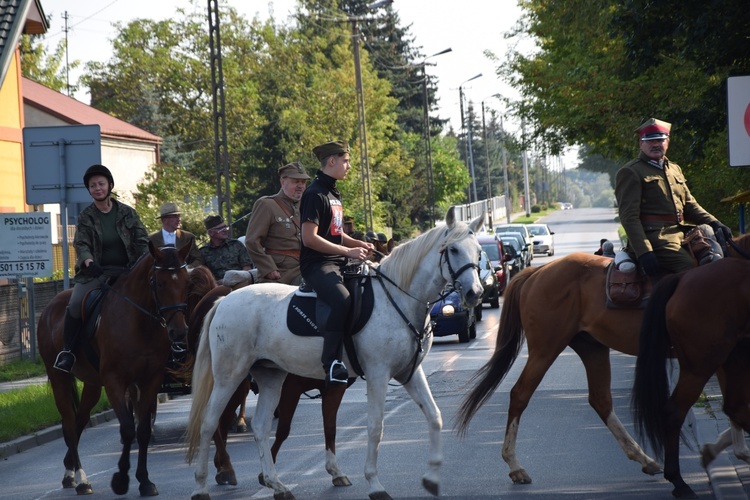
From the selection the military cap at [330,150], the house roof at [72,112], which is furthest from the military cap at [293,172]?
the house roof at [72,112]

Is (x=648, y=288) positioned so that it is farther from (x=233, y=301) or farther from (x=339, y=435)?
(x=339, y=435)

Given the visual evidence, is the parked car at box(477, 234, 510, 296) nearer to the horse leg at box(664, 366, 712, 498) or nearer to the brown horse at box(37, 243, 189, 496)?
the brown horse at box(37, 243, 189, 496)

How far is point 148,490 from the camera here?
9.00 metres

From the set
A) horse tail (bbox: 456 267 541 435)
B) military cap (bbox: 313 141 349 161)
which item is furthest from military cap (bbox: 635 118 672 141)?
military cap (bbox: 313 141 349 161)

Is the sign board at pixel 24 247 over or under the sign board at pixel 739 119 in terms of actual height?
under

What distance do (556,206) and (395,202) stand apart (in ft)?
358

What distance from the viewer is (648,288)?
905cm

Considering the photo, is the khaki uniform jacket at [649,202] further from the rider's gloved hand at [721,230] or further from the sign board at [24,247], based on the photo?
the sign board at [24,247]

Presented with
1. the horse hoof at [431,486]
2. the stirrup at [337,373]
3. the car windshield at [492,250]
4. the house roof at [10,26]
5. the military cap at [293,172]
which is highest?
the house roof at [10,26]

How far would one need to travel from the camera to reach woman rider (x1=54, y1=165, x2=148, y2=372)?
32.4ft

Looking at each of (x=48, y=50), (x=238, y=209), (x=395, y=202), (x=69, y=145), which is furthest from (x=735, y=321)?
(x=48, y=50)

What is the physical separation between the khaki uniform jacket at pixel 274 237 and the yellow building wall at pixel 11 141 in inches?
964

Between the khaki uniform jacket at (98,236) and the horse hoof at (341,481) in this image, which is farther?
the khaki uniform jacket at (98,236)

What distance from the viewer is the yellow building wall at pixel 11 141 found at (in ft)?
109
